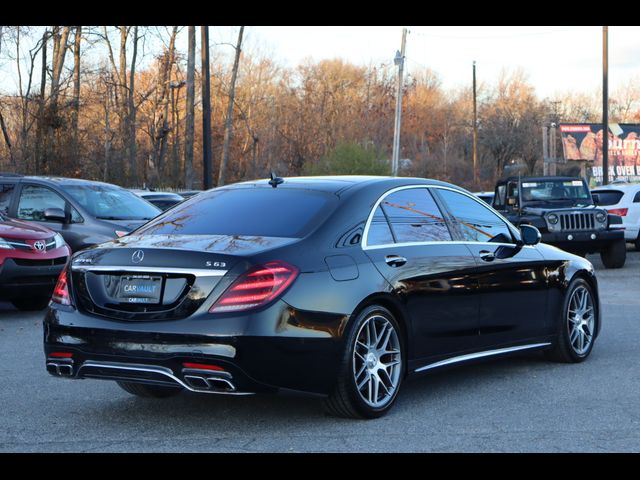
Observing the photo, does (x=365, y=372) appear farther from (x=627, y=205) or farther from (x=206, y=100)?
(x=206, y=100)

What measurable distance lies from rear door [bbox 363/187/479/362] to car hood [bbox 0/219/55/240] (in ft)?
20.4

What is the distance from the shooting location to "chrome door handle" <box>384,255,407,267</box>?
21.2 feet

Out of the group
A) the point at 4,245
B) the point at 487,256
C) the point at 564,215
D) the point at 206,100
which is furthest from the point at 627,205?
the point at 487,256

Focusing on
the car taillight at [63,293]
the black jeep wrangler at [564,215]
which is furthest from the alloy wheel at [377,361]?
the black jeep wrangler at [564,215]

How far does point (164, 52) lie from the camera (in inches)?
1907

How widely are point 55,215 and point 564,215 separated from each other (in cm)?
910

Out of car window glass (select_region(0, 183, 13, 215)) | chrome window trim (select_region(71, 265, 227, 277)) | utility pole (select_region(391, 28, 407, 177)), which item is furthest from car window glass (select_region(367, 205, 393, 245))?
utility pole (select_region(391, 28, 407, 177))

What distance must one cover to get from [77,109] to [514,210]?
75.0ft

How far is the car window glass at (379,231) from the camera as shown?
256 inches

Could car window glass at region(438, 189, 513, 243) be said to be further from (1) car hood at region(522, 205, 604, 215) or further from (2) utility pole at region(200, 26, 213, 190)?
(2) utility pole at region(200, 26, 213, 190)

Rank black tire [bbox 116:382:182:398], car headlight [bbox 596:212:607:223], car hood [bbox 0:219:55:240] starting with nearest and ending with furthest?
black tire [bbox 116:382:182:398]
car hood [bbox 0:219:55:240]
car headlight [bbox 596:212:607:223]

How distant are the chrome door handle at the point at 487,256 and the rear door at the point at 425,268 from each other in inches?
6.7

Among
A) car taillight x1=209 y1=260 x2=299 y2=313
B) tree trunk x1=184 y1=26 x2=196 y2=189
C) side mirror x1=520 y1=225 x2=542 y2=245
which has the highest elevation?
tree trunk x1=184 y1=26 x2=196 y2=189

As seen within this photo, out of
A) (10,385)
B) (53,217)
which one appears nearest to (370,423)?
(10,385)
